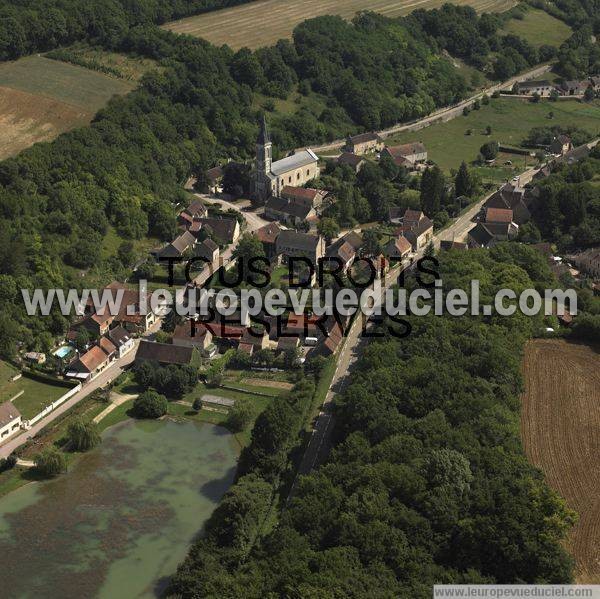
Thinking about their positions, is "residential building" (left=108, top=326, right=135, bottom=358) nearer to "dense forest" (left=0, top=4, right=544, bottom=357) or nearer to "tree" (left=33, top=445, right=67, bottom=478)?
"dense forest" (left=0, top=4, right=544, bottom=357)

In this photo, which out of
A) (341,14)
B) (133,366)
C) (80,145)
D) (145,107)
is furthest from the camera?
(341,14)

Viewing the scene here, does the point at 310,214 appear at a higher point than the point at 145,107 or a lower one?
lower

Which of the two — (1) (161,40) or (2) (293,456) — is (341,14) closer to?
(1) (161,40)

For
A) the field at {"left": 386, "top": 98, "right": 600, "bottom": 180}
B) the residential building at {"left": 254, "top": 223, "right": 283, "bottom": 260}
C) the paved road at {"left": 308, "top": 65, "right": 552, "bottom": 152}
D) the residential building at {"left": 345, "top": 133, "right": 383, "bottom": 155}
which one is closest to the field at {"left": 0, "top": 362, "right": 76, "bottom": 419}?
the residential building at {"left": 254, "top": 223, "right": 283, "bottom": 260}

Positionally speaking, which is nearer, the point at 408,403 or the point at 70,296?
the point at 408,403

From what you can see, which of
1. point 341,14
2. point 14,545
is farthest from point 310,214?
point 341,14

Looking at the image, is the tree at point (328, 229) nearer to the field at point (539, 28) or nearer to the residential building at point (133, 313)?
the residential building at point (133, 313)
